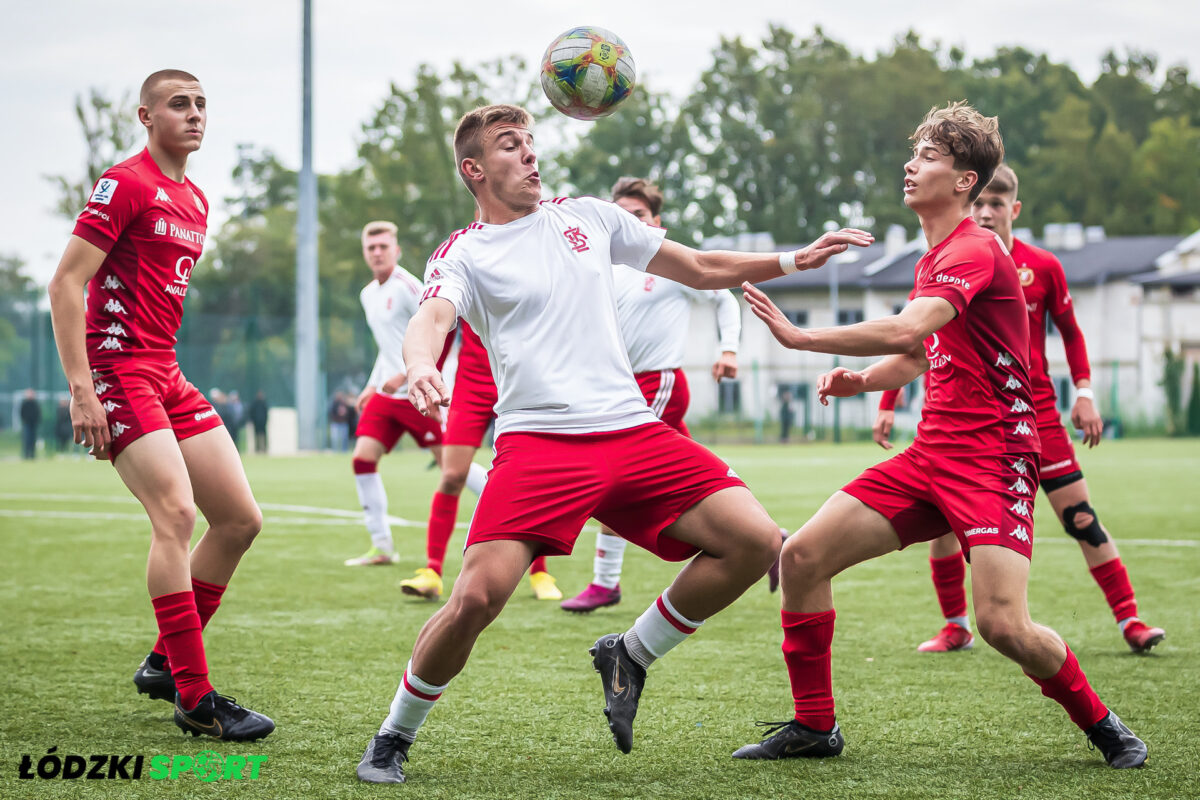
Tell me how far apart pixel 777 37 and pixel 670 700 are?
236ft

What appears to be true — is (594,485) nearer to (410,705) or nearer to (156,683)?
(410,705)

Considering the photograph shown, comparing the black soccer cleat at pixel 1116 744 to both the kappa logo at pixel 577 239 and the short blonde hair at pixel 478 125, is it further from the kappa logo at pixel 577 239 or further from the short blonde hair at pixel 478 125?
the short blonde hair at pixel 478 125

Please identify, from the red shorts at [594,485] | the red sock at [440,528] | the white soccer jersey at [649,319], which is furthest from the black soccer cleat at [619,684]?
the red sock at [440,528]

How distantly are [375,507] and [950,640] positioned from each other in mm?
4757

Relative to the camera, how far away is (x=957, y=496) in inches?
166

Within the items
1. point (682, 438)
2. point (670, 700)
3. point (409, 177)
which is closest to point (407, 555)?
point (670, 700)

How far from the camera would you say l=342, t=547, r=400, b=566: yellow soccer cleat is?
952 centimetres

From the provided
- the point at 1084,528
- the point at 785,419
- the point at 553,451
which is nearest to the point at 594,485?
the point at 553,451

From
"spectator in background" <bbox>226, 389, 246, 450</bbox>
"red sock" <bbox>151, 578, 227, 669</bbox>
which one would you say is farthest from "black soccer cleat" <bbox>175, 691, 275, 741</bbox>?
"spectator in background" <bbox>226, 389, 246, 450</bbox>

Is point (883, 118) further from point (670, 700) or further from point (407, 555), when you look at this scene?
point (670, 700)

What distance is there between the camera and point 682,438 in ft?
13.9

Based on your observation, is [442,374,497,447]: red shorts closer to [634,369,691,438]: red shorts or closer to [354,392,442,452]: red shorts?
[634,369,691,438]: red shorts

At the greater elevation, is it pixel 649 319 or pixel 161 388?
pixel 649 319

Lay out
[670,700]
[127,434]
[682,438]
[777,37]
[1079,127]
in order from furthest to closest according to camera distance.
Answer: [777,37] < [1079,127] < [670,700] < [127,434] < [682,438]
